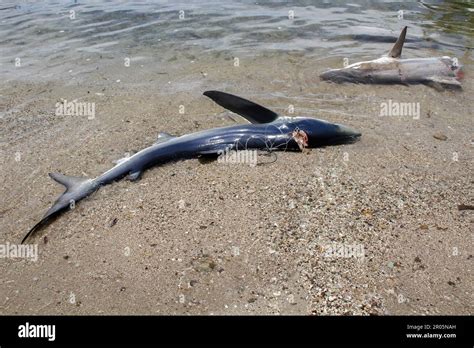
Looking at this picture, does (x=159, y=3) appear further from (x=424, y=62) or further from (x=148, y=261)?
(x=148, y=261)

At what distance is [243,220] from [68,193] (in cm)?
195

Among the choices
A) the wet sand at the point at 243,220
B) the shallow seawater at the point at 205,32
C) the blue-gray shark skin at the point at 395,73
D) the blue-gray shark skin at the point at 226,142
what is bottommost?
the wet sand at the point at 243,220

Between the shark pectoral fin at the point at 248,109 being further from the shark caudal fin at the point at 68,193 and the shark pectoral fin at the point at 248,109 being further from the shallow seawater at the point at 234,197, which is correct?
the shark caudal fin at the point at 68,193

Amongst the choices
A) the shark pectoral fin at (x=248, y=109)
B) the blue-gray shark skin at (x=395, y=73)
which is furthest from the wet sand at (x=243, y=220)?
the blue-gray shark skin at (x=395, y=73)

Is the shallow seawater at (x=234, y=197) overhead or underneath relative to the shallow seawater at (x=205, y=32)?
underneath

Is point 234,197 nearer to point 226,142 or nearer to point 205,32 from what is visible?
point 226,142

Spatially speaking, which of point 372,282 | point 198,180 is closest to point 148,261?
point 198,180

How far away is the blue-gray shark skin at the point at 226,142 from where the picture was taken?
4.56 m

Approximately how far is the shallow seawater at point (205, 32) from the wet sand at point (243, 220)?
3.04 metres

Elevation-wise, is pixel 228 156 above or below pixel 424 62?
below

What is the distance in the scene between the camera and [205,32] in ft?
36.7

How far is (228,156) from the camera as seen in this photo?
16.4 feet

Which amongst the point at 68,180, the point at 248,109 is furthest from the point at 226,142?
the point at 68,180

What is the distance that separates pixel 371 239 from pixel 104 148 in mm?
3668
